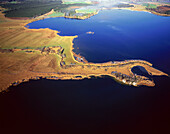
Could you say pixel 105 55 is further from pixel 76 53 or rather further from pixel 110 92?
pixel 110 92

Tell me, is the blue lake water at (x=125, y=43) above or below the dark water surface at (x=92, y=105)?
above

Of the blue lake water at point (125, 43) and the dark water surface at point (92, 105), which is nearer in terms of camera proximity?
the dark water surface at point (92, 105)

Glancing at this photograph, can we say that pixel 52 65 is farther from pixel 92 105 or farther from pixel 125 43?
pixel 125 43

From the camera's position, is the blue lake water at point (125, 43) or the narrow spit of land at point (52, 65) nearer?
the narrow spit of land at point (52, 65)

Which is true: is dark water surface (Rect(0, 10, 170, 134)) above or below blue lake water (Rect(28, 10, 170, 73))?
below

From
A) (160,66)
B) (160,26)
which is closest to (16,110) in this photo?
(160,66)

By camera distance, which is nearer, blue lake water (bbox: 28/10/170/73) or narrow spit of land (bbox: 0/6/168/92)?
narrow spit of land (bbox: 0/6/168/92)

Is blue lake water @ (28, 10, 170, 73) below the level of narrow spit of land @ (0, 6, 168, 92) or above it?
above

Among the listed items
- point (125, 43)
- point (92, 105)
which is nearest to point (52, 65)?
point (92, 105)
